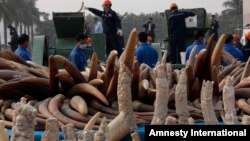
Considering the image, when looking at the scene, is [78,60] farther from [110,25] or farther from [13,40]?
[13,40]

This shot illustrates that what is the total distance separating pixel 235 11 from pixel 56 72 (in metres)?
55.6

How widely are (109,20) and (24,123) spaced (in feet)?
27.7

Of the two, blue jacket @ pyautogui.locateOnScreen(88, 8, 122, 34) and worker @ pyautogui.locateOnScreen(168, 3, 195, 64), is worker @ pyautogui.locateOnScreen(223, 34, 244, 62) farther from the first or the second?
blue jacket @ pyautogui.locateOnScreen(88, 8, 122, 34)

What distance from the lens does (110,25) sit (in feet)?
34.9

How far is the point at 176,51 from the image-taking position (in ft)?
36.0

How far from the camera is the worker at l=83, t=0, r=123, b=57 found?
10422mm

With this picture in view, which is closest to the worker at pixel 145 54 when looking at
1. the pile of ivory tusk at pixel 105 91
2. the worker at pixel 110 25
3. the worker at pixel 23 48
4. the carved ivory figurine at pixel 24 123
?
the worker at pixel 23 48

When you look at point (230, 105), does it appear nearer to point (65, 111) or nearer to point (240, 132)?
point (240, 132)

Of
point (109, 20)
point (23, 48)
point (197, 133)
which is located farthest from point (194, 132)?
point (109, 20)

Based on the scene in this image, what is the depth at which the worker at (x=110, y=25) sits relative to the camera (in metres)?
10.4

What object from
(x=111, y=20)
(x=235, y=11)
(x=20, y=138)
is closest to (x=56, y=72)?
(x=20, y=138)

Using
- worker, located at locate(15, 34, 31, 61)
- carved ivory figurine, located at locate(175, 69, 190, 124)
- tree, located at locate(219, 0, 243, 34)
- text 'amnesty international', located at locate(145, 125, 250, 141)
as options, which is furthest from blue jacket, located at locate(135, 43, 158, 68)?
tree, located at locate(219, 0, 243, 34)

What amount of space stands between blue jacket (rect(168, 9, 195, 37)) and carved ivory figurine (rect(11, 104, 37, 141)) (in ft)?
28.6

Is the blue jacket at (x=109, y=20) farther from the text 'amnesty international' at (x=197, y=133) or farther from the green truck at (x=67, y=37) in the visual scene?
the text 'amnesty international' at (x=197, y=133)
